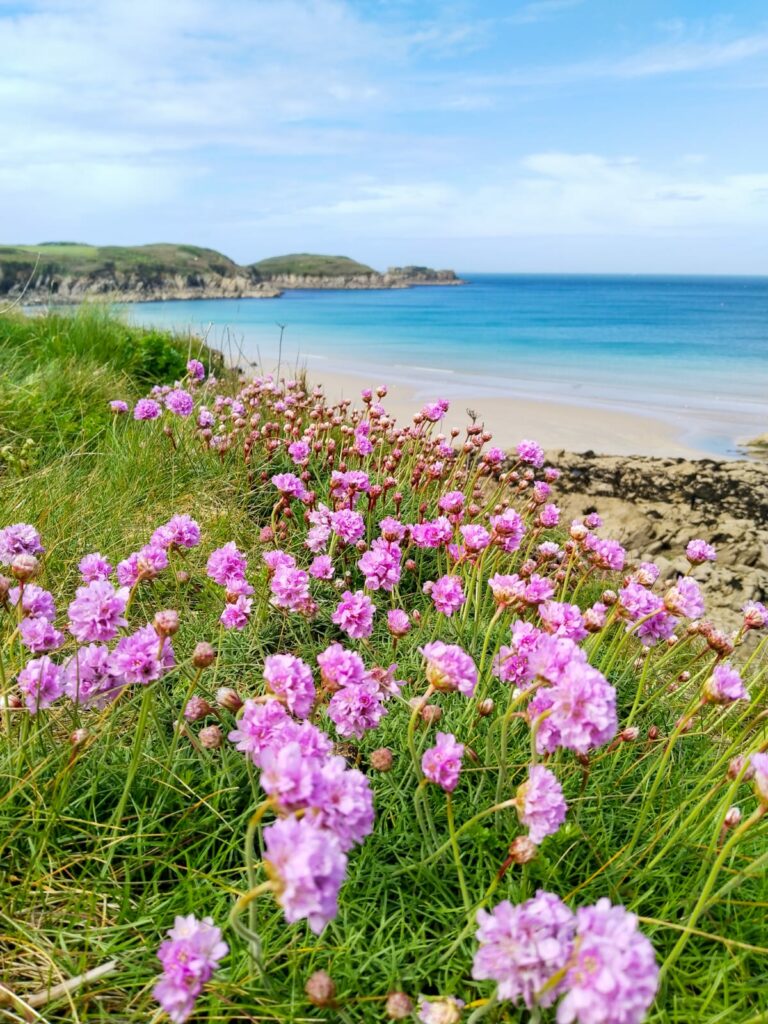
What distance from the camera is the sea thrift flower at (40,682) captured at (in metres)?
1.93

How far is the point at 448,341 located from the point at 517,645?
29.7 m

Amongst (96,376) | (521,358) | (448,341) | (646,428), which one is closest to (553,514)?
(96,376)

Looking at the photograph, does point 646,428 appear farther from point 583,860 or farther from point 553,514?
point 583,860

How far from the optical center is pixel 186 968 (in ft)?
4.09

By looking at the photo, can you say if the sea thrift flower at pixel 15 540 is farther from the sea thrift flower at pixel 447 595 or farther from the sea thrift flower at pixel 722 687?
the sea thrift flower at pixel 722 687

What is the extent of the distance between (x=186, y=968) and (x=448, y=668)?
0.79 meters

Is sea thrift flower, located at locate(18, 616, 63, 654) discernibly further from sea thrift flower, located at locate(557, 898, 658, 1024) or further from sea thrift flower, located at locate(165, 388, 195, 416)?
sea thrift flower, located at locate(165, 388, 195, 416)

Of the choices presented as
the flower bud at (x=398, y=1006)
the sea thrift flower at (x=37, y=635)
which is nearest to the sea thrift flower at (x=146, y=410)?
the sea thrift flower at (x=37, y=635)

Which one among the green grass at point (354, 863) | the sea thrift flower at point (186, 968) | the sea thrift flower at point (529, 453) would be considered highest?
the sea thrift flower at point (529, 453)

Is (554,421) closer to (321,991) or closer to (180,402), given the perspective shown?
(180,402)

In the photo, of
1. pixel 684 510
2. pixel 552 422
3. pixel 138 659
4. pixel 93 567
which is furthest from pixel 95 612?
pixel 552 422

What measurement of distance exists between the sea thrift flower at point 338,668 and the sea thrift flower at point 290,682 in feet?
0.18

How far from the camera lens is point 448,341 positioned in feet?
101

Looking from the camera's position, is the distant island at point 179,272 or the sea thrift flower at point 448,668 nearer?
the sea thrift flower at point 448,668
